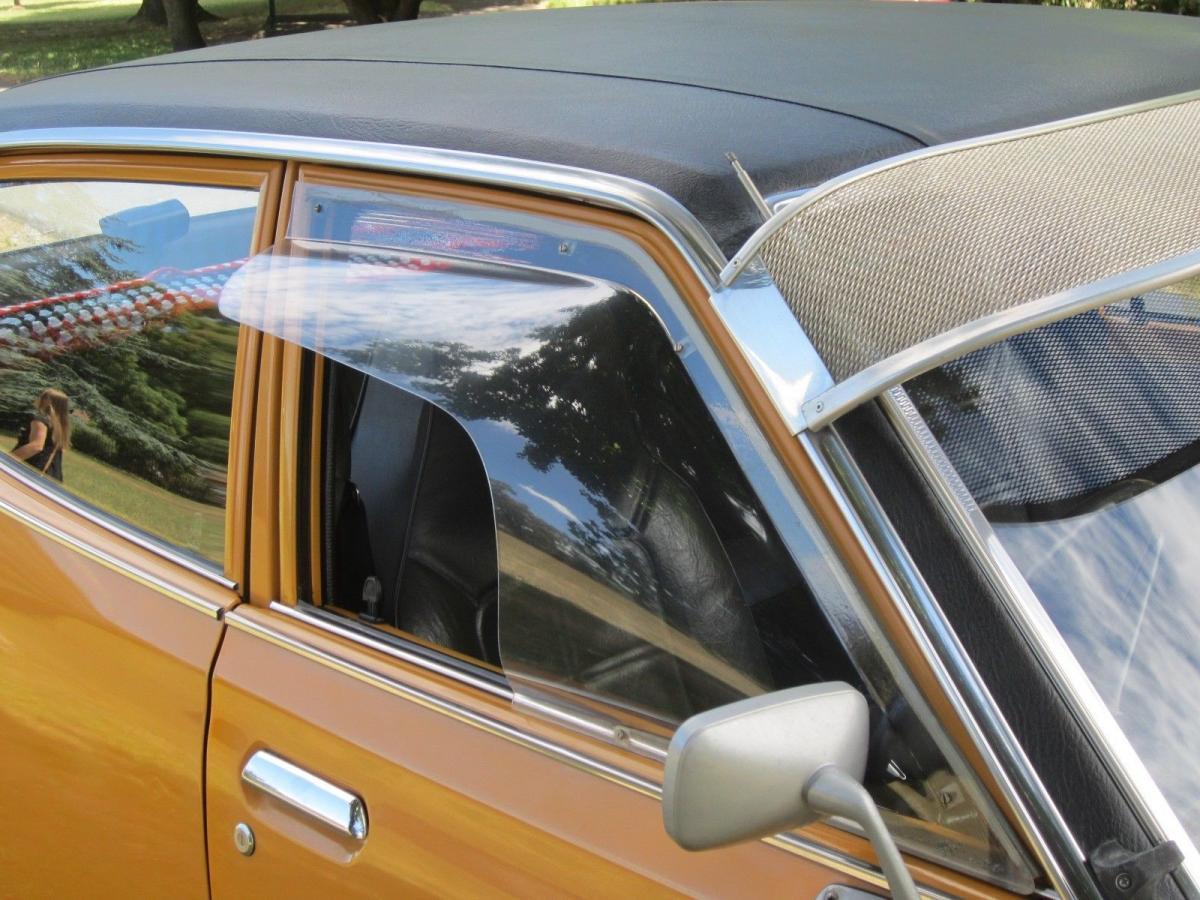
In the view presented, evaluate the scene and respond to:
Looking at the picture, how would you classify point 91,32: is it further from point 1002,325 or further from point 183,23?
point 1002,325

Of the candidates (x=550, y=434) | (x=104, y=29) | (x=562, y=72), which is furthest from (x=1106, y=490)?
(x=104, y=29)

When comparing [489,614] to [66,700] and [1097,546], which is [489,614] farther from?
[1097,546]

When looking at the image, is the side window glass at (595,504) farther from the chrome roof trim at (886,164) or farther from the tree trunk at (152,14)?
the tree trunk at (152,14)

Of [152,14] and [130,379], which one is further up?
[152,14]

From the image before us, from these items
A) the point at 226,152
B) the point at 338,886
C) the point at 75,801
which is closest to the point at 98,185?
the point at 226,152

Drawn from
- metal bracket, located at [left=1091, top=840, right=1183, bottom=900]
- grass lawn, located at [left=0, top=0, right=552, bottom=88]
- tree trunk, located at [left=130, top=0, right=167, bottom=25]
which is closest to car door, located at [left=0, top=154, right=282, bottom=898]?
metal bracket, located at [left=1091, top=840, right=1183, bottom=900]

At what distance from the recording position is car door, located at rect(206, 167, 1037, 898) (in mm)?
1362

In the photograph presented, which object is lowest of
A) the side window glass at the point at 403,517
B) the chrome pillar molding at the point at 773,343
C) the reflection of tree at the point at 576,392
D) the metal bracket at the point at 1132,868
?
the metal bracket at the point at 1132,868

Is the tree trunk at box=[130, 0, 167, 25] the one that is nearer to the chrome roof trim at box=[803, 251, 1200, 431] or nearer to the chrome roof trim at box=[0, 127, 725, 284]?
the chrome roof trim at box=[0, 127, 725, 284]

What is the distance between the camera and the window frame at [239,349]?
182cm

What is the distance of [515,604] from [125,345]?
94 centimetres

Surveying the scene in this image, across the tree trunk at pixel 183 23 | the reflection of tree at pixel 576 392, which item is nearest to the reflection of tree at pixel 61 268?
the reflection of tree at pixel 576 392

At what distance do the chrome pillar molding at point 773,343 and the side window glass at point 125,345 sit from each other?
0.84m

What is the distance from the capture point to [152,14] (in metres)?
26.8
